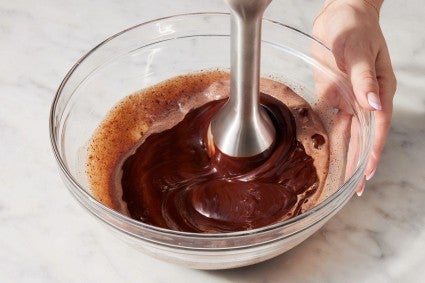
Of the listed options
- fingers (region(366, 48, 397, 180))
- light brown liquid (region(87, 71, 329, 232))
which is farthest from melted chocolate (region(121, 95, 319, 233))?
fingers (region(366, 48, 397, 180))

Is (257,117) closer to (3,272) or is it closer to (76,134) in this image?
(76,134)

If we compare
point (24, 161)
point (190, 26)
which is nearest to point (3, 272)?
point (24, 161)

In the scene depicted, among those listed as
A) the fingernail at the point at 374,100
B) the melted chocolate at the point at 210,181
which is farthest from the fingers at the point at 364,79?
the melted chocolate at the point at 210,181

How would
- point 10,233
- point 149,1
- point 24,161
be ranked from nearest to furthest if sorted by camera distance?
1. point 10,233
2. point 24,161
3. point 149,1

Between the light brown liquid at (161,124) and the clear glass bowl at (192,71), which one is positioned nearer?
the clear glass bowl at (192,71)

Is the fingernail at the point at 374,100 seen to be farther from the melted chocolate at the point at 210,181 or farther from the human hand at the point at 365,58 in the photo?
the melted chocolate at the point at 210,181

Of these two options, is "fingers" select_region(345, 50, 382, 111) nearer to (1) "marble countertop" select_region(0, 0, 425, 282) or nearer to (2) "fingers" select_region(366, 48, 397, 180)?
(2) "fingers" select_region(366, 48, 397, 180)

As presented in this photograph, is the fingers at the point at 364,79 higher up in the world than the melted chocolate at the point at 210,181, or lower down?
higher up
